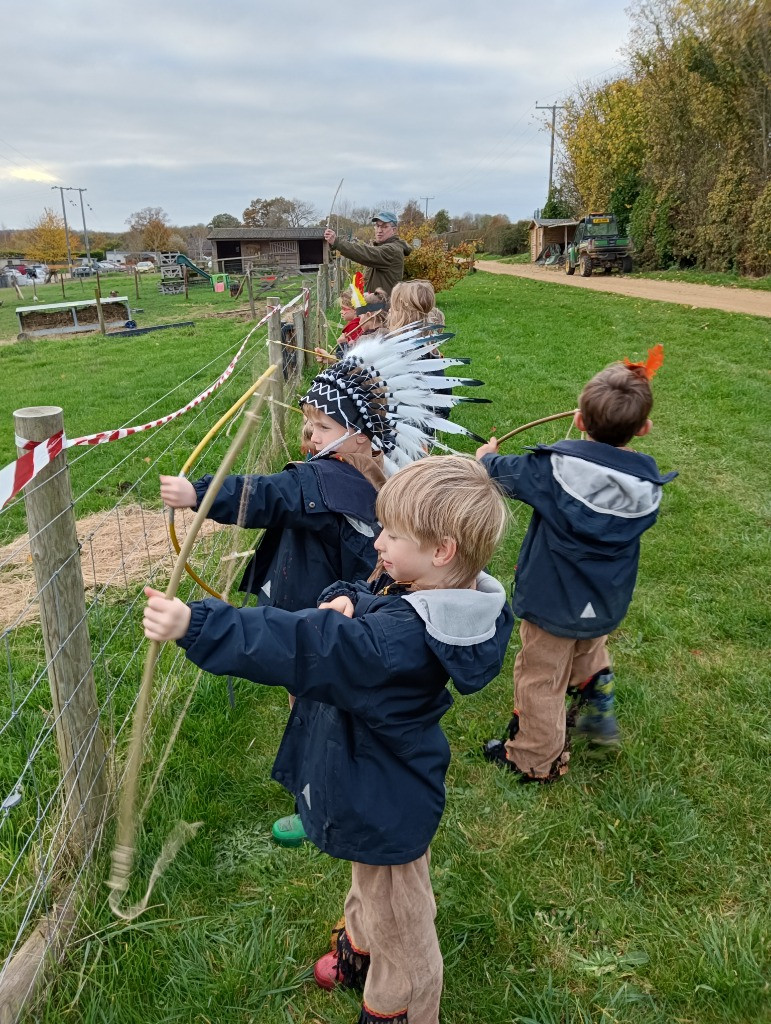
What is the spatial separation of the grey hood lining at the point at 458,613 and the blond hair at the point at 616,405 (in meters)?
1.21

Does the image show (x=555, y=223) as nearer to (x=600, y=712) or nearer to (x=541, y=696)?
(x=600, y=712)

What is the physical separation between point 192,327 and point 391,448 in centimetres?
1719

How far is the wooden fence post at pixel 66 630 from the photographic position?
81.4 inches

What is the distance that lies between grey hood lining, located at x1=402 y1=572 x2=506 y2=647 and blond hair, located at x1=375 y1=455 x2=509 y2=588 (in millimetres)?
99

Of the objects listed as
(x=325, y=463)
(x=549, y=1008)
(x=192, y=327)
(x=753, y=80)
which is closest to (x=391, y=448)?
(x=325, y=463)

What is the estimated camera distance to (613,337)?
13500mm

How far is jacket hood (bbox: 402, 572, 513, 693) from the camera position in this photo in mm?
1589

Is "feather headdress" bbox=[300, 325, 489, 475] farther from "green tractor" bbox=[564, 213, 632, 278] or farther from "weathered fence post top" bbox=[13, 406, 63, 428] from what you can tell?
"green tractor" bbox=[564, 213, 632, 278]

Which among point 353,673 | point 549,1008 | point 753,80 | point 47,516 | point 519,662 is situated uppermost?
point 753,80

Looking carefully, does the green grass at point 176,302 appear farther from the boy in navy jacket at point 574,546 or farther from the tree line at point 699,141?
the boy in navy jacket at point 574,546

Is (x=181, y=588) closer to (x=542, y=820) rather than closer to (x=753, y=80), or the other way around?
(x=542, y=820)

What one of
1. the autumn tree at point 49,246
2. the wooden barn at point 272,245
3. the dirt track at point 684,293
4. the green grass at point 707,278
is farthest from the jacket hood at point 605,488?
the autumn tree at point 49,246

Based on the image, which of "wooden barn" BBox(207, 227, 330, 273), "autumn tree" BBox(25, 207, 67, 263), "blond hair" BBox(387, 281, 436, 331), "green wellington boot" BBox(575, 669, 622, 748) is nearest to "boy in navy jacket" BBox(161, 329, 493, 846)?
"green wellington boot" BBox(575, 669, 622, 748)

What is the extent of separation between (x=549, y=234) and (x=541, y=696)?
43.4m
